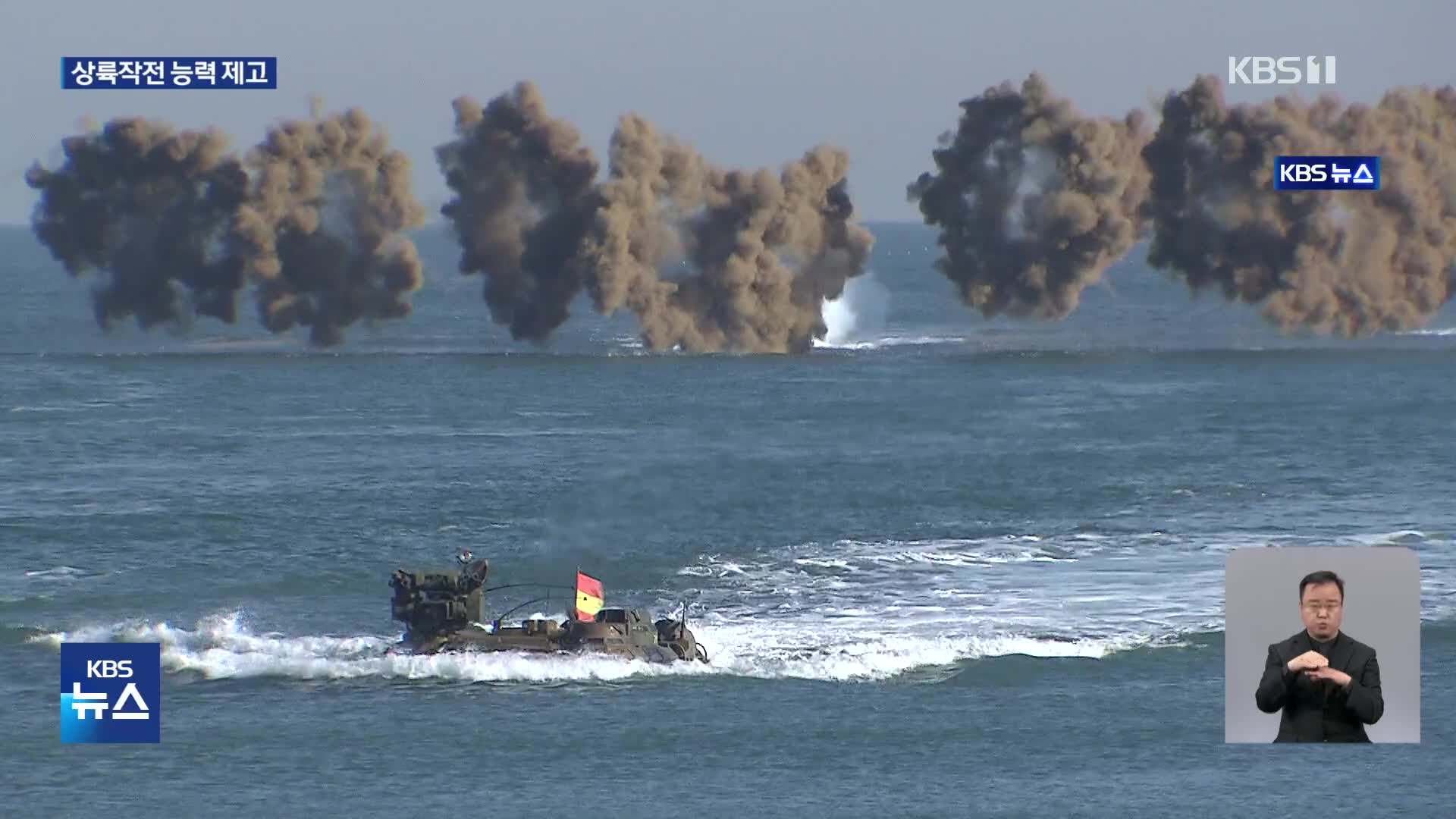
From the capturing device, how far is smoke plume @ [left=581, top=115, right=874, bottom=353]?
194 metres

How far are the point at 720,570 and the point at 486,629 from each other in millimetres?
23362

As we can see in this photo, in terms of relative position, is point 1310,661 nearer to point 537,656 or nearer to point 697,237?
point 537,656

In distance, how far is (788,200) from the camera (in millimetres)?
197500

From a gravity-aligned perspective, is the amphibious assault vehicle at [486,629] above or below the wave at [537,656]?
above

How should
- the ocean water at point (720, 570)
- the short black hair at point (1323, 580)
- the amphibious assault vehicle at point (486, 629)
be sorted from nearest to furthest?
the short black hair at point (1323, 580)
the ocean water at point (720, 570)
the amphibious assault vehicle at point (486, 629)

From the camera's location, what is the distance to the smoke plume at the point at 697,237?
636 feet

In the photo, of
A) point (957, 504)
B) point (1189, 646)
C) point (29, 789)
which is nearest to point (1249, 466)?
point (957, 504)

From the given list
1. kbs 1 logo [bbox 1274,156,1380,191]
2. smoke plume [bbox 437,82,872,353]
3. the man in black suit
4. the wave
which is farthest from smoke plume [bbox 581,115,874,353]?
the man in black suit

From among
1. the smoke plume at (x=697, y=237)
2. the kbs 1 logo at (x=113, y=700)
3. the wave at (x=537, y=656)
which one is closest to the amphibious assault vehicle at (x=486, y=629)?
the wave at (x=537, y=656)

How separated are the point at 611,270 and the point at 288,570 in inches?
3363

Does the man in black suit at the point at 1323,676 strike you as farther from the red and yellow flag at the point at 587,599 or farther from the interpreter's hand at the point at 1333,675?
the red and yellow flag at the point at 587,599

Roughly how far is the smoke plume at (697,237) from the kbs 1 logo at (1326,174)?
Result: 3783 centimetres

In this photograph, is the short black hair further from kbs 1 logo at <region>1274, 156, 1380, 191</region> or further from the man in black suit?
kbs 1 logo at <region>1274, 156, 1380, 191</region>

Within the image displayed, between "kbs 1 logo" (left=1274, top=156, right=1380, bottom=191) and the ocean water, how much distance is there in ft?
53.2
